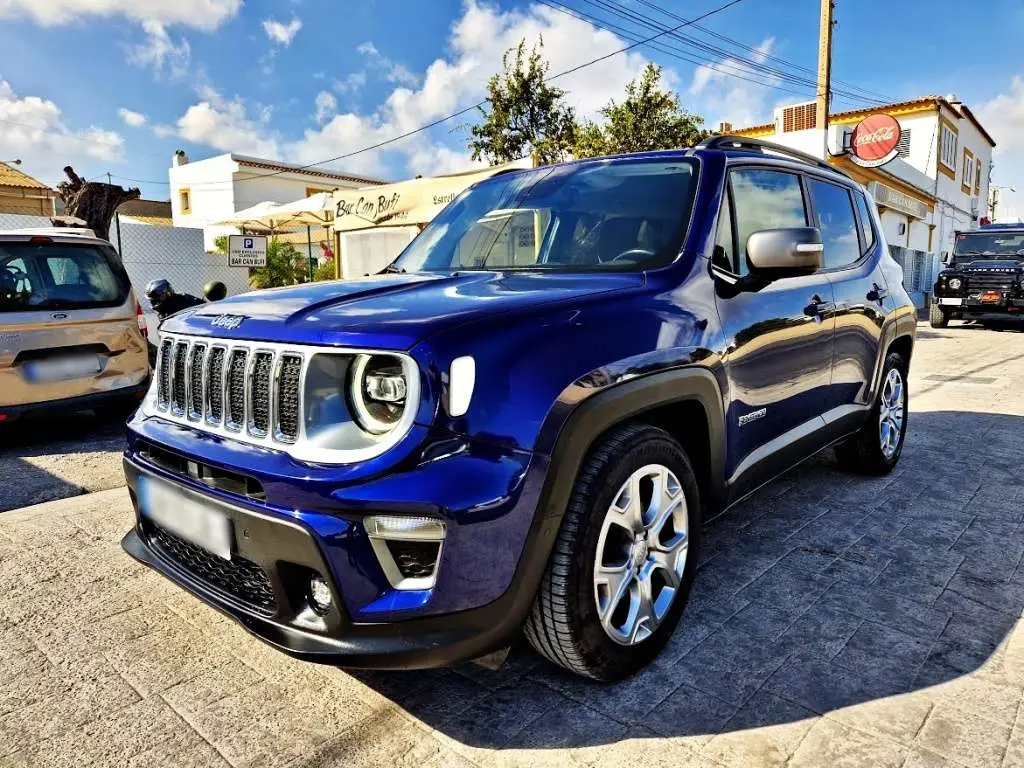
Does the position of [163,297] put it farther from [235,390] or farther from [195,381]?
[235,390]

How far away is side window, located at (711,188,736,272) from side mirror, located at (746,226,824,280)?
87 mm

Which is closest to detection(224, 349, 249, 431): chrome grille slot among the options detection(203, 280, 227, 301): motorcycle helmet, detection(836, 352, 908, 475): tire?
detection(203, 280, 227, 301): motorcycle helmet

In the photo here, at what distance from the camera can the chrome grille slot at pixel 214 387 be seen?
2.18m

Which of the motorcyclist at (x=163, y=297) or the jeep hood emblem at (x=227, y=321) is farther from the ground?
the motorcyclist at (x=163, y=297)

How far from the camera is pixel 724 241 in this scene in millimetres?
2787

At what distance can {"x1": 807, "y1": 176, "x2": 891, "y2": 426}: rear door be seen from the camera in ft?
11.9

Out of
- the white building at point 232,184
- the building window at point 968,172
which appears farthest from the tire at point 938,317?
the white building at point 232,184

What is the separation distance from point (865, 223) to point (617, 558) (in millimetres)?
3099

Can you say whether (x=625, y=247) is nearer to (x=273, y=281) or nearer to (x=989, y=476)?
(x=989, y=476)

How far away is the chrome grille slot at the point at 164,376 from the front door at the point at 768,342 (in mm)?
1940

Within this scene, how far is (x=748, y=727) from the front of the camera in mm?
2064

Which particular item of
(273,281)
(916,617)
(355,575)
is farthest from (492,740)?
(273,281)

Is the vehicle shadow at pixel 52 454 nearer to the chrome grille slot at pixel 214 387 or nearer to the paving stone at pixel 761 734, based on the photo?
the chrome grille slot at pixel 214 387

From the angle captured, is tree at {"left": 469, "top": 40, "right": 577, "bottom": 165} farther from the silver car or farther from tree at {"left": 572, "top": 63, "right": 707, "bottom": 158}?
the silver car
